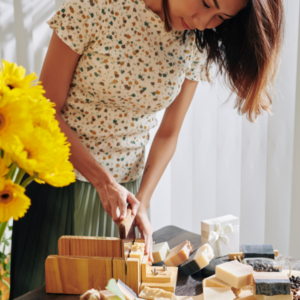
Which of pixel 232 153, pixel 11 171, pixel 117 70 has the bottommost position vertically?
pixel 11 171

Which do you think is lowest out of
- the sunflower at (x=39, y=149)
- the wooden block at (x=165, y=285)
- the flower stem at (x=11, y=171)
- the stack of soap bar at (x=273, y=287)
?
the wooden block at (x=165, y=285)

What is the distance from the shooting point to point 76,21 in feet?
2.97

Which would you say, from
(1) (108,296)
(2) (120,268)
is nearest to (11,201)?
(1) (108,296)

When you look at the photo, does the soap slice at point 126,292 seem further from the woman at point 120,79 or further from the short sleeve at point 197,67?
the short sleeve at point 197,67

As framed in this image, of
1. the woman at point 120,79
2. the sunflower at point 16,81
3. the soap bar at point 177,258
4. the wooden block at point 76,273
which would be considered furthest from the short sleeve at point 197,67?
the sunflower at point 16,81

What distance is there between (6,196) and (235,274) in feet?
1.81

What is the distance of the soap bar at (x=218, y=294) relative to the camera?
2.17 feet

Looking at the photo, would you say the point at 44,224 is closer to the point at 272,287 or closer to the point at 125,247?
the point at 125,247

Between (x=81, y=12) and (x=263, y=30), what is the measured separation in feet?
1.66

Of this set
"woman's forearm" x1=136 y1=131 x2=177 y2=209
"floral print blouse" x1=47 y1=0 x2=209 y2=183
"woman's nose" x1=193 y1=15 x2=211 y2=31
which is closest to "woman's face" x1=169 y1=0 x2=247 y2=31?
"woman's nose" x1=193 y1=15 x2=211 y2=31

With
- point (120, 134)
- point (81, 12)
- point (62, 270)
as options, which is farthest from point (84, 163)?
point (81, 12)

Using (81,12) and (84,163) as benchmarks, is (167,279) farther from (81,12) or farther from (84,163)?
(81,12)

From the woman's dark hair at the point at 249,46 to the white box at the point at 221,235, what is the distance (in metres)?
0.38

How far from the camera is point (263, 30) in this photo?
35.8 inches
